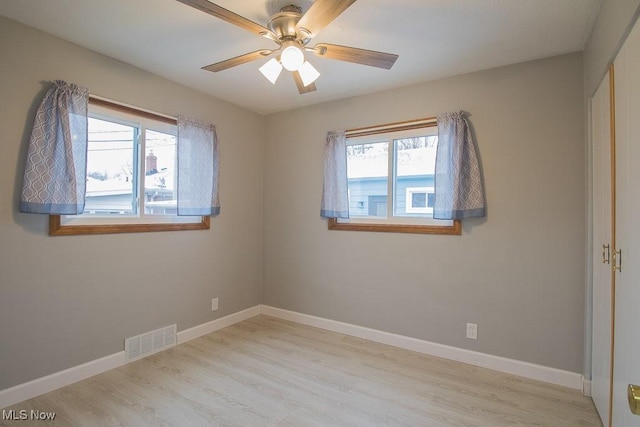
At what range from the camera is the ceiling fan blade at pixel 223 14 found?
1.43 metres

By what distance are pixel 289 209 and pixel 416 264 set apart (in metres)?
1.59

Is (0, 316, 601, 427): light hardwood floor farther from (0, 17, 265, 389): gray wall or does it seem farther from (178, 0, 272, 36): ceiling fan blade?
(178, 0, 272, 36): ceiling fan blade

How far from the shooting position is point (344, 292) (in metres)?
3.36

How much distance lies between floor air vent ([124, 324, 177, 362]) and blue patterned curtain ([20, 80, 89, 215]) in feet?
3.85

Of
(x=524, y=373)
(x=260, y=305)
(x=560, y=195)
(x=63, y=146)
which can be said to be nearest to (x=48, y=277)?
(x=63, y=146)

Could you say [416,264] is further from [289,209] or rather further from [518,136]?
[289,209]

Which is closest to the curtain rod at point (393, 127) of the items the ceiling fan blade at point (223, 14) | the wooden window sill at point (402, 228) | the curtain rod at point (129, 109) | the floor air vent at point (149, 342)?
the wooden window sill at point (402, 228)

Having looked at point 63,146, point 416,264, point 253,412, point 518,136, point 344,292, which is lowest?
point 253,412

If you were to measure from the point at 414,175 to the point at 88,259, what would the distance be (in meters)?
2.82

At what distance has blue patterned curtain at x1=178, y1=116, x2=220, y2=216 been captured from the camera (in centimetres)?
300

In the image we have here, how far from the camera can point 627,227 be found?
142 centimetres

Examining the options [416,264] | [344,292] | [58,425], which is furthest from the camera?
[344,292]

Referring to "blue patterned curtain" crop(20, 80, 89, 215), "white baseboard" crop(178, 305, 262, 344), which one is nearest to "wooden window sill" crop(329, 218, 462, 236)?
"white baseboard" crop(178, 305, 262, 344)

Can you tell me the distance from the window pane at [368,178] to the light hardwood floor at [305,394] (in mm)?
1370
